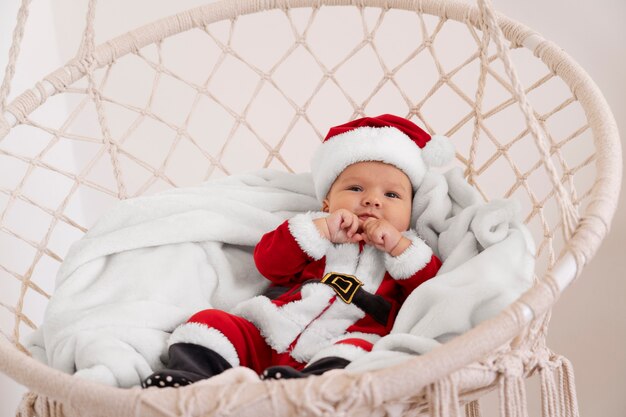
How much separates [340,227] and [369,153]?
143 mm

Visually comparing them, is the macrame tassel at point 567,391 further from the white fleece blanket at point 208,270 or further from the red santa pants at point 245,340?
the red santa pants at point 245,340

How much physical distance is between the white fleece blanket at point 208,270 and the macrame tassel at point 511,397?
0.10m

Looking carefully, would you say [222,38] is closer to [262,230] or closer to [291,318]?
[262,230]

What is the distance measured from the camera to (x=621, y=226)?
5.67ft

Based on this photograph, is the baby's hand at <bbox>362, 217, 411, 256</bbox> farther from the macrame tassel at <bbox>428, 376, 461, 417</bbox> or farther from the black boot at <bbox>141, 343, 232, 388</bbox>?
the macrame tassel at <bbox>428, 376, 461, 417</bbox>

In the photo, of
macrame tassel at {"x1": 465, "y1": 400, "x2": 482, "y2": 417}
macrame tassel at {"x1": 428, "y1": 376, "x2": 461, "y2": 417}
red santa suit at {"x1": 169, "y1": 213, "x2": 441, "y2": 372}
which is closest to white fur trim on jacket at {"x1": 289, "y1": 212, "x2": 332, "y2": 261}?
red santa suit at {"x1": 169, "y1": 213, "x2": 441, "y2": 372}

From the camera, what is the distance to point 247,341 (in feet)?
4.03

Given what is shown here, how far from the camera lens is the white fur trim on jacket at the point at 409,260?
128 cm

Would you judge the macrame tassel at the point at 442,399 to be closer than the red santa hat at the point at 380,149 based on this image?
Yes

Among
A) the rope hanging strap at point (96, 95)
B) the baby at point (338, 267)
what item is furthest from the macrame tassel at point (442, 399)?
the rope hanging strap at point (96, 95)

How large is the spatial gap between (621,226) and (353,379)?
41.7 inches

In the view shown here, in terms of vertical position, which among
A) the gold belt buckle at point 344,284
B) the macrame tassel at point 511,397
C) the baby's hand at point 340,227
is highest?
the baby's hand at point 340,227

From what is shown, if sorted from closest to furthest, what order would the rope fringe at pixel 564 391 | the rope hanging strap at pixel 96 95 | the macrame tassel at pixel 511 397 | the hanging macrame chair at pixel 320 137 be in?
the hanging macrame chair at pixel 320 137, the macrame tassel at pixel 511 397, the rope fringe at pixel 564 391, the rope hanging strap at pixel 96 95

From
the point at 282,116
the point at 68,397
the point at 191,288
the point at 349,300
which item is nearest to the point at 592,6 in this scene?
the point at 282,116
